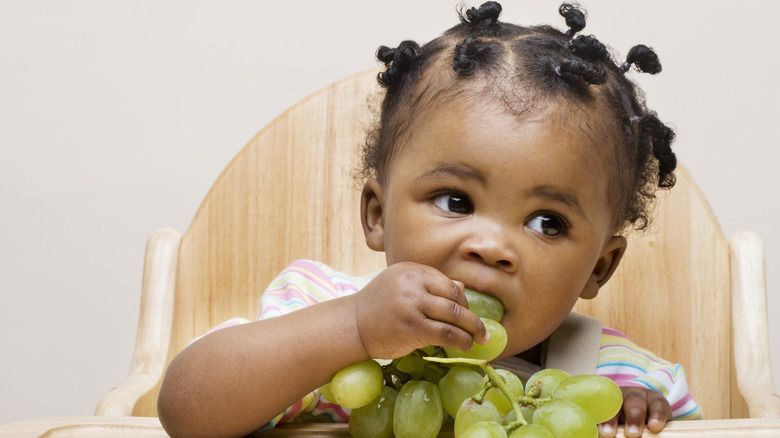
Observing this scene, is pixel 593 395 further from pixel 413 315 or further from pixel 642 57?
pixel 642 57

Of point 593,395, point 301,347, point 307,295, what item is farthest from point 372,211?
point 593,395

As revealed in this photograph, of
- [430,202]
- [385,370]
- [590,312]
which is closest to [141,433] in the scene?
[385,370]

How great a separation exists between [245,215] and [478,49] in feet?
1.69

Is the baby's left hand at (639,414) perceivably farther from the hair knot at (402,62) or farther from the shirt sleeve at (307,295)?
the hair knot at (402,62)

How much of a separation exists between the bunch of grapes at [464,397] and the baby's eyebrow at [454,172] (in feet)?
0.65

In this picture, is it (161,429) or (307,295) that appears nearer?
(161,429)

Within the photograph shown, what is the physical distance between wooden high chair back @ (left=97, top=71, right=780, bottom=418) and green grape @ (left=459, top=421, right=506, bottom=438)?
2.28ft

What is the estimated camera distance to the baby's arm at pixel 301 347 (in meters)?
0.68

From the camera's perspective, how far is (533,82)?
0.91m

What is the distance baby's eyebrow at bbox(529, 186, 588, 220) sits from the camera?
0.86m

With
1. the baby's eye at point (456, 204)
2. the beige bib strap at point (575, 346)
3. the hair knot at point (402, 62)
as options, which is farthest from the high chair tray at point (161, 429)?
the hair knot at point (402, 62)

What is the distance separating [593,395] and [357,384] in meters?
0.17

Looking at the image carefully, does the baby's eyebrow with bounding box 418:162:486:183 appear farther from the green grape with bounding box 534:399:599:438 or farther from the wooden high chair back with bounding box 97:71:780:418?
the wooden high chair back with bounding box 97:71:780:418

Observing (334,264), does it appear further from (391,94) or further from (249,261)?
(391,94)
